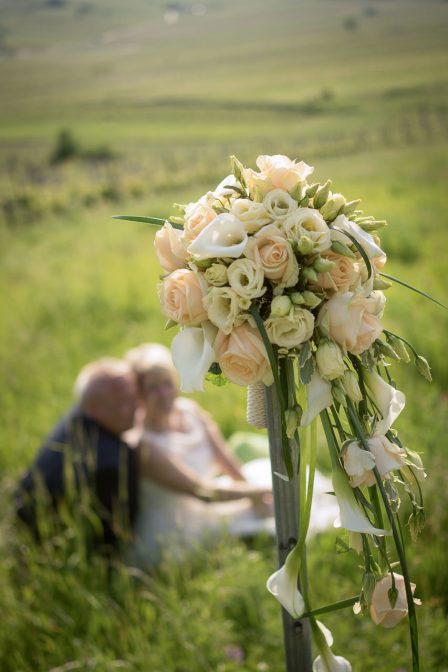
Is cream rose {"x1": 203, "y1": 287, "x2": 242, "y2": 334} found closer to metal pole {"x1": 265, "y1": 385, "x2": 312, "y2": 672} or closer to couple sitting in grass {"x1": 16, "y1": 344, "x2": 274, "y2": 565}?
metal pole {"x1": 265, "y1": 385, "x2": 312, "y2": 672}

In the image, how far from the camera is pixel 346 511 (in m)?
1.00

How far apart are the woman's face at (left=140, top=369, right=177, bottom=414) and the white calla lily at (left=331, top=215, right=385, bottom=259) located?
67.7 inches

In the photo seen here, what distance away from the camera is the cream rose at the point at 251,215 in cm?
101

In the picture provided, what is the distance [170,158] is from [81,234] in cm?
377

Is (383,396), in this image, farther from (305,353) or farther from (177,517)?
(177,517)

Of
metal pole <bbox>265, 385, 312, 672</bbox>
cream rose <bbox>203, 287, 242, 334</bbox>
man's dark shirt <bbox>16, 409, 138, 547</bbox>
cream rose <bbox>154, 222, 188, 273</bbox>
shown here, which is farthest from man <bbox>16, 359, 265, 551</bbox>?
cream rose <bbox>203, 287, 242, 334</bbox>

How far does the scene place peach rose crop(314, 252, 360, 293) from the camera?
1027 millimetres

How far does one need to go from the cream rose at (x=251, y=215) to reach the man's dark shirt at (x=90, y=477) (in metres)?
1.75

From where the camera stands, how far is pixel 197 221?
3.47 ft

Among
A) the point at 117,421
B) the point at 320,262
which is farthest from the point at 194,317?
the point at 117,421

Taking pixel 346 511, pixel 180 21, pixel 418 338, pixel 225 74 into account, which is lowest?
pixel 418 338

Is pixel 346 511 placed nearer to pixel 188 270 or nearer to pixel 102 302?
pixel 188 270

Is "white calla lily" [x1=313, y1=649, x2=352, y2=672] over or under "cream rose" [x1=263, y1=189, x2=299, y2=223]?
under

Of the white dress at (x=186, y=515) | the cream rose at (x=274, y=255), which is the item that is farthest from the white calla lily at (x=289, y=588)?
the white dress at (x=186, y=515)
